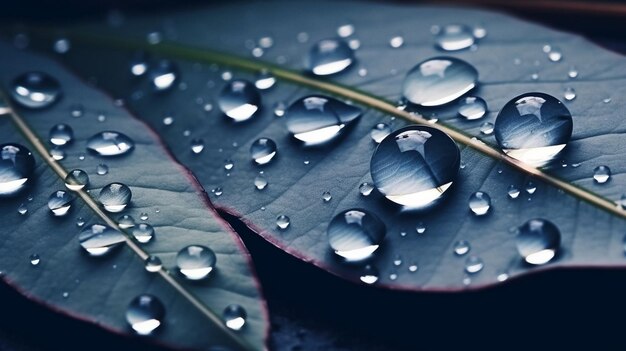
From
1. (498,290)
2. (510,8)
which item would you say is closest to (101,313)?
(498,290)

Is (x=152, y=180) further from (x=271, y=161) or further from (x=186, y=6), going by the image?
(x=186, y=6)

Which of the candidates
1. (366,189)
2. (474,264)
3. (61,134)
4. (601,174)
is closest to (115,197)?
(61,134)

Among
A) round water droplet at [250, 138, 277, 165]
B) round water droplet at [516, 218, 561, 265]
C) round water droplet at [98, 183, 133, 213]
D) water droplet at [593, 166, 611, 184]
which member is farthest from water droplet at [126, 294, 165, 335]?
water droplet at [593, 166, 611, 184]

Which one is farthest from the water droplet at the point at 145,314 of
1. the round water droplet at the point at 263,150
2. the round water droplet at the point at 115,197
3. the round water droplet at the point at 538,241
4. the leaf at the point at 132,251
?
the round water droplet at the point at 538,241

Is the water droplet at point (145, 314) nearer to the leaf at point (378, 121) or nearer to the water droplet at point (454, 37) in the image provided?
the leaf at point (378, 121)

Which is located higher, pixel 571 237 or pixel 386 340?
pixel 571 237

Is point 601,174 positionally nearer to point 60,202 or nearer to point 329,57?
point 329,57
